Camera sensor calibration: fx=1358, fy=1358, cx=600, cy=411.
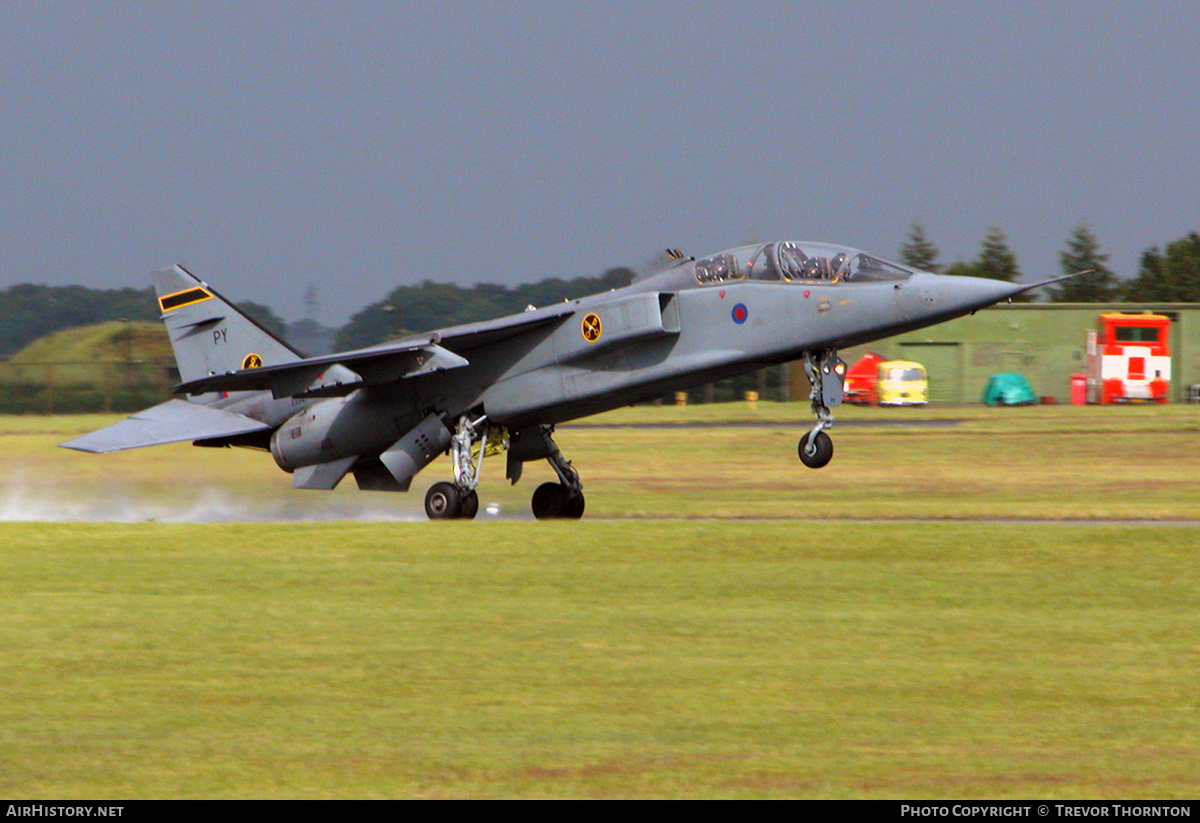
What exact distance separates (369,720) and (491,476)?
21058 mm

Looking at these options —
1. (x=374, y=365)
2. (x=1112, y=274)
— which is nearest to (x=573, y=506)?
(x=374, y=365)

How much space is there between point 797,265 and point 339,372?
6420mm

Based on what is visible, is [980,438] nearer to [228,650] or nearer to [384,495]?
[384,495]

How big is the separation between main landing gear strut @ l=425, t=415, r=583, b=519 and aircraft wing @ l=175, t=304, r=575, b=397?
4.19 ft

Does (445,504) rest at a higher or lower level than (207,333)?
lower

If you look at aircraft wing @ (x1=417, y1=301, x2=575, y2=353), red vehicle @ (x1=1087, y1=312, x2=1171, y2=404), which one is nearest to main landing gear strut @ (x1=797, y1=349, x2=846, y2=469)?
aircraft wing @ (x1=417, y1=301, x2=575, y2=353)

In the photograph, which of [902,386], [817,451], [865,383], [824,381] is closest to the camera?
[817,451]

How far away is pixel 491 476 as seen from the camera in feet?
95.9

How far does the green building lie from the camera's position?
185 feet

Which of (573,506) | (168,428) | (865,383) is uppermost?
(865,383)

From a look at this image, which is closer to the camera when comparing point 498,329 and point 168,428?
point 498,329

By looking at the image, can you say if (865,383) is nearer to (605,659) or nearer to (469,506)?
(469,506)

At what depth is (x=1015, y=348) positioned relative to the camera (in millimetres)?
56531

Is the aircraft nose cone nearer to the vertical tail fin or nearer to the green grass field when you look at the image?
the green grass field
